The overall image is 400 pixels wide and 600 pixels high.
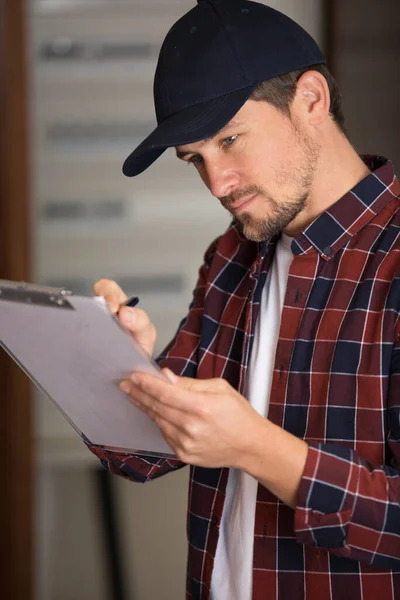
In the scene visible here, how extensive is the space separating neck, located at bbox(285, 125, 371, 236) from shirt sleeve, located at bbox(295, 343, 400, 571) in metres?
0.44

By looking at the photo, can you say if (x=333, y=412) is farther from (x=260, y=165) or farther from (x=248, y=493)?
(x=260, y=165)

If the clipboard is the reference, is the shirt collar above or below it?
above

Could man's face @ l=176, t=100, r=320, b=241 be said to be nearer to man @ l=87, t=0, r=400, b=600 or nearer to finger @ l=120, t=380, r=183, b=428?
man @ l=87, t=0, r=400, b=600

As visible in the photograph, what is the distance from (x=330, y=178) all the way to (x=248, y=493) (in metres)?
0.52

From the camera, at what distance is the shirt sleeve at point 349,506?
1156mm

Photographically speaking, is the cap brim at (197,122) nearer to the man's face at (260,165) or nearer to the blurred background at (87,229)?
the man's face at (260,165)

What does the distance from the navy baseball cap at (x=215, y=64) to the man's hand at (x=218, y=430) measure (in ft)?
1.30

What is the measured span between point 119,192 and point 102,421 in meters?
1.82

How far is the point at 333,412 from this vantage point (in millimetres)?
1286

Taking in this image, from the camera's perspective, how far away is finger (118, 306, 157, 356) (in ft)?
4.06

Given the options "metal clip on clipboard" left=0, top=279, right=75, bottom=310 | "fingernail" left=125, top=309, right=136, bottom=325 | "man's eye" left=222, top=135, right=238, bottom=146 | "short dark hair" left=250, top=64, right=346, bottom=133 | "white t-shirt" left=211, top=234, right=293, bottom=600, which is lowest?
"white t-shirt" left=211, top=234, right=293, bottom=600

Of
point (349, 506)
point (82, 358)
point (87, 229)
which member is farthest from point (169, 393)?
point (87, 229)

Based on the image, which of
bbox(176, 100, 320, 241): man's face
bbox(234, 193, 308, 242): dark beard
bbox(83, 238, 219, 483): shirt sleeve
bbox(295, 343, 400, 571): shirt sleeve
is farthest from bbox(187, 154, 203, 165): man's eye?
bbox(295, 343, 400, 571): shirt sleeve

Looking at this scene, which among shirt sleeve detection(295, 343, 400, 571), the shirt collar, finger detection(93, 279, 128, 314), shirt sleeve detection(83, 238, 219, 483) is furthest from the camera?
shirt sleeve detection(83, 238, 219, 483)
